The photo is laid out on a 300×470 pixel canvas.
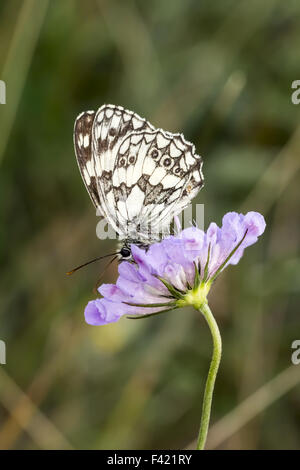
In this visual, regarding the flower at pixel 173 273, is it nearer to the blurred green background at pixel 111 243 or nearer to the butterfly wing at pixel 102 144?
the butterfly wing at pixel 102 144

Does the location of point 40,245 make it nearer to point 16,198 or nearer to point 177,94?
point 16,198

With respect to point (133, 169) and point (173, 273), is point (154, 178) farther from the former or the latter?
point (173, 273)

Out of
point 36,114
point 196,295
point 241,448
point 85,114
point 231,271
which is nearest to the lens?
point 196,295

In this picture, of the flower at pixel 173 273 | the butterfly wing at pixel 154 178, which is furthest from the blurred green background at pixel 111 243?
the flower at pixel 173 273

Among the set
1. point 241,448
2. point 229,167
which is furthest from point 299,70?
point 241,448

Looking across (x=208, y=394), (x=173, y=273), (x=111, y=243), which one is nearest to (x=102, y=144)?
(x=173, y=273)

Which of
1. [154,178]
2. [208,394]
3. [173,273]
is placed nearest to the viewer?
[208,394]

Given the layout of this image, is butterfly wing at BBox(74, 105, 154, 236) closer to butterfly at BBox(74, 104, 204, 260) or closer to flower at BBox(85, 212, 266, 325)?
butterfly at BBox(74, 104, 204, 260)
